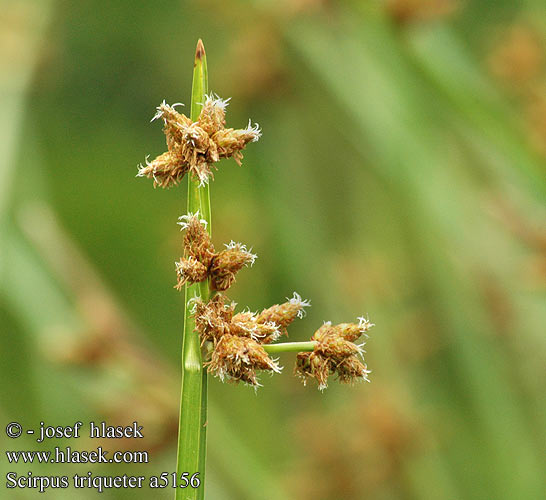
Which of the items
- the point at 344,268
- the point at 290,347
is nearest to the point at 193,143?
the point at 290,347

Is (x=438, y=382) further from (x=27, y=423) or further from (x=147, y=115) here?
(x=147, y=115)

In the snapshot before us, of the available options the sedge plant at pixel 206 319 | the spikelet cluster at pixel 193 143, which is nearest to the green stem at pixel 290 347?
the sedge plant at pixel 206 319

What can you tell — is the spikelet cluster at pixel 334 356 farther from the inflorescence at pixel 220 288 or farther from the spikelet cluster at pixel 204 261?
the spikelet cluster at pixel 204 261

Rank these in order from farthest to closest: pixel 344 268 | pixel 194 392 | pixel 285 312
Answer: pixel 344 268
pixel 285 312
pixel 194 392

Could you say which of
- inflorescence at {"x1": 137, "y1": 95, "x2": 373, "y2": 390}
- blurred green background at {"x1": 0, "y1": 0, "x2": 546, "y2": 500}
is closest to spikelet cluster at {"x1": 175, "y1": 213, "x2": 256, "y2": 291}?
inflorescence at {"x1": 137, "y1": 95, "x2": 373, "y2": 390}

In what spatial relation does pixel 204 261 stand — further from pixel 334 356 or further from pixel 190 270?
pixel 334 356

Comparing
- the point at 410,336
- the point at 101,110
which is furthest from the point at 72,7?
the point at 410,336

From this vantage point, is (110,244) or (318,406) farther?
(110,244)
